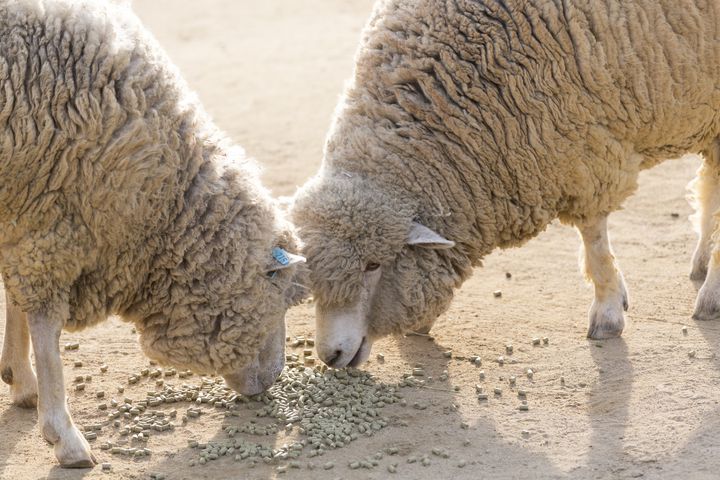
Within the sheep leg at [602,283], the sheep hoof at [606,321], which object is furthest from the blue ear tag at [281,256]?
the sheep hoof at [606,321]

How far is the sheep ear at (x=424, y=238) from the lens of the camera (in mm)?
6109

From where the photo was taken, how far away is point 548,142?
6.24 meters

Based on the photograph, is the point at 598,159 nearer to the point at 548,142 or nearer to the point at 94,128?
the point at 548,142

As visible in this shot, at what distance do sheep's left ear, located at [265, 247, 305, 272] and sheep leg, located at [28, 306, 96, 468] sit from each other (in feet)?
3.37

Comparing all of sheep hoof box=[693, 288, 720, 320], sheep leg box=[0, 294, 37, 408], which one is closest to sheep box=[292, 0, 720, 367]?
sheep hoof box=[693, 288, 720, 320]

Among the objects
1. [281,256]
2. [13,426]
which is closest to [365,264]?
[281,256]

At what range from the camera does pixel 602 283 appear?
22.5 feet

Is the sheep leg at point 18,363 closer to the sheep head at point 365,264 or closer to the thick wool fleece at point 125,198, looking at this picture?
the thick wool fleece at point 125,198

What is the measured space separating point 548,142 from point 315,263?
4.84ft

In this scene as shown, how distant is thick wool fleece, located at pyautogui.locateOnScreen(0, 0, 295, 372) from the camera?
5141 millimetres

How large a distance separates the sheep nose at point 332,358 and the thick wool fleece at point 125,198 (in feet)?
2.41

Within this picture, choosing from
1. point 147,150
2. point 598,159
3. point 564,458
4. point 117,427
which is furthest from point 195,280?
point 598,159

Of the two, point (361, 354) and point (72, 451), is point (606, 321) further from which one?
point (72, 451)

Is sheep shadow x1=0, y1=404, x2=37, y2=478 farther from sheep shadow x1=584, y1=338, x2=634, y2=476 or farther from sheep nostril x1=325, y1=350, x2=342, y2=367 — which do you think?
sheep shadow x1=584, y1=338, x2=634, y2=476
